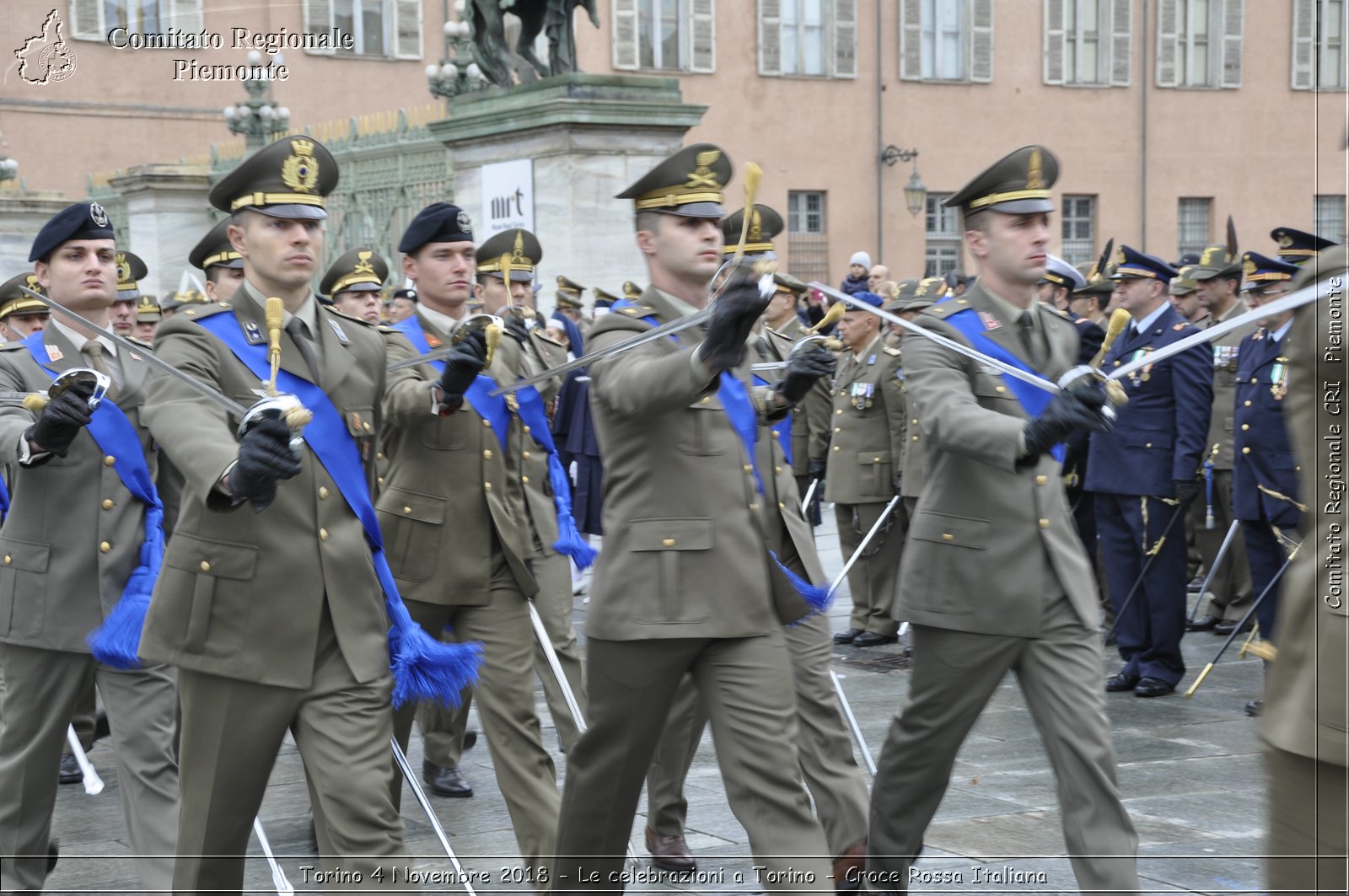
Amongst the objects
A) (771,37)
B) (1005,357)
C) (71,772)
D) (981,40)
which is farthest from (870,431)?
(981,40)

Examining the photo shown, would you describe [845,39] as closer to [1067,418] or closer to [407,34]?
[407,34]

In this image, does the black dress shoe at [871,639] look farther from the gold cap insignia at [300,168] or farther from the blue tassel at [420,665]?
the gold cap insignia at [300,168]

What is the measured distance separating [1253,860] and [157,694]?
3.50 m

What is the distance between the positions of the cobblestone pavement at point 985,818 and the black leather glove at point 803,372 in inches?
46.8

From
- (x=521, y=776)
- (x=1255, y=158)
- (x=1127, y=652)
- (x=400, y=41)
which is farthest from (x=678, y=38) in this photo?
(x=521, y=776)

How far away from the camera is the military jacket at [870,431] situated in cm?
1041

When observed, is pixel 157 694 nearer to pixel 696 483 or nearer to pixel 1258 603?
pixel 696 483

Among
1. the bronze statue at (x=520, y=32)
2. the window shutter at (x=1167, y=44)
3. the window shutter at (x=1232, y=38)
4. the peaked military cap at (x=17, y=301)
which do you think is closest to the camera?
the peaked military cap at (x=17, y=301)

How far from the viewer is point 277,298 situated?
13.7ft

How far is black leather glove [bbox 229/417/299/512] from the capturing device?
363 cm

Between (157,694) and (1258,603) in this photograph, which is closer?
(157,694)

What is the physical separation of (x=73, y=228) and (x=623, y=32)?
24595 millimetres

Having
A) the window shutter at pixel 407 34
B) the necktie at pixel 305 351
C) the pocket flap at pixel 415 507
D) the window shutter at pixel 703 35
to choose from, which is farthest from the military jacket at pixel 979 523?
the window shutter at pixel 703 35

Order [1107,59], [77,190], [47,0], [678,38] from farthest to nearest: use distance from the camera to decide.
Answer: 1. [1107,59]
2. [678,38]
3. [77,190]
4. [47,0]
